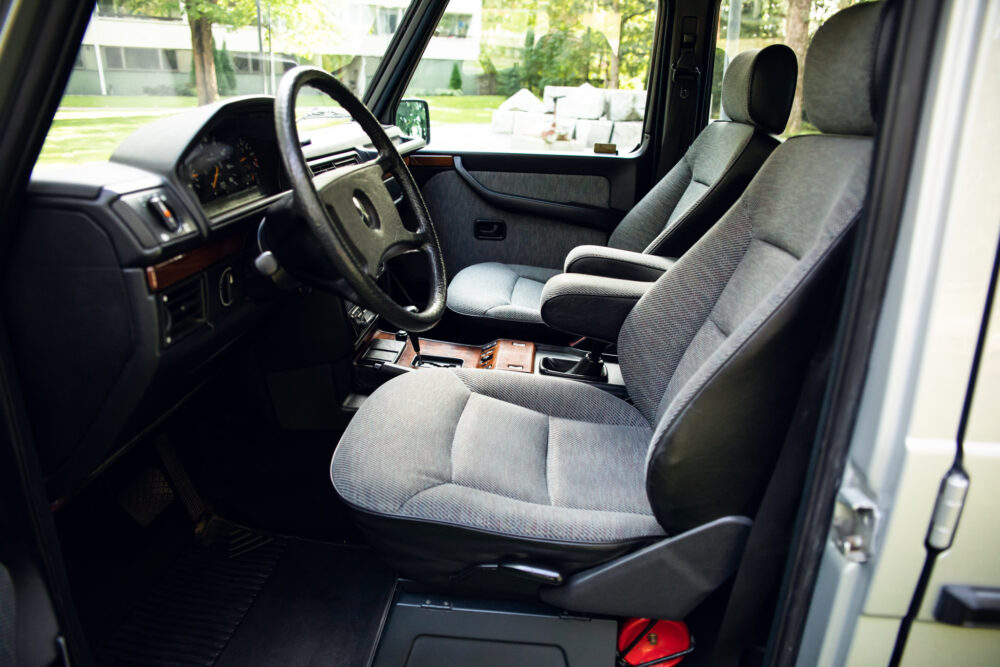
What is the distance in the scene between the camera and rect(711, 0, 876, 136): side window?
80.3 inches

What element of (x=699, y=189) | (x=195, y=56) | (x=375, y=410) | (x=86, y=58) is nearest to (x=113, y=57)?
(x=86, y=58)

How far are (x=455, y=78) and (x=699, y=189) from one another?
129 cm

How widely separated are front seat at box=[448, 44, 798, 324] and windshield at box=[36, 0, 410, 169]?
32.7 inches

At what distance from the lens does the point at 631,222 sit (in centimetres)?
285

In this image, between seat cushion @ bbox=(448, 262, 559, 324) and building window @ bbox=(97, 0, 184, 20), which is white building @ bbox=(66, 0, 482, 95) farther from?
seat cushion @ bbox=(448, 262, 559, 324)

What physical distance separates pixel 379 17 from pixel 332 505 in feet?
6.37

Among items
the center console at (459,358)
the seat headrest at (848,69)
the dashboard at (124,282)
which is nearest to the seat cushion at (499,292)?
the center console at (459,358)

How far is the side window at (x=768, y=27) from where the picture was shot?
2.04 m

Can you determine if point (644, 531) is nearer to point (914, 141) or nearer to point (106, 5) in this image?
point (914, 141)

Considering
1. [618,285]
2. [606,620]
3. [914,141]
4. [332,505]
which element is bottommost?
[332,505]

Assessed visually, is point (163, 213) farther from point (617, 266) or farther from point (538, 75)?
point (538, 75)

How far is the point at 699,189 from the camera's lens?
2.54 meters

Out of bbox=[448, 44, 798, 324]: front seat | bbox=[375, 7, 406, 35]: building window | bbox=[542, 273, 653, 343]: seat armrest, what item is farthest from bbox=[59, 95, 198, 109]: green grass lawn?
bbox=[375, 7, 406, 35]: building window

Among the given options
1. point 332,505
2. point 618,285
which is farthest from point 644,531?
point 332,505
